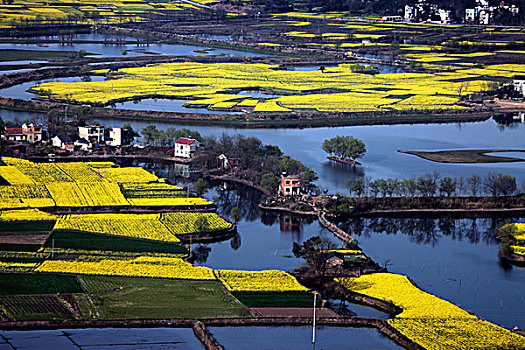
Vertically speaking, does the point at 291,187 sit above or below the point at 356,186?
below

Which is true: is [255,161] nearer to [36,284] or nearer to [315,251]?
[315,251]

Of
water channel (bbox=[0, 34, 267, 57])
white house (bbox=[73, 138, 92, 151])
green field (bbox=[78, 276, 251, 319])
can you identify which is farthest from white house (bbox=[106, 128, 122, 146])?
water channel (bbox=[0, 34, 267, 57])

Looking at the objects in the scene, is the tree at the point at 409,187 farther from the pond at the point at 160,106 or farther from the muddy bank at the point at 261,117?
the pond at the point at 160,106

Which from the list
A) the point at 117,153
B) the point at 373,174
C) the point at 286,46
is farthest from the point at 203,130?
the point at 286,46

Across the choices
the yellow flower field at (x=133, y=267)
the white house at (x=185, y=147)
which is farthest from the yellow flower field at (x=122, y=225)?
the white house at (x=185, y=147)

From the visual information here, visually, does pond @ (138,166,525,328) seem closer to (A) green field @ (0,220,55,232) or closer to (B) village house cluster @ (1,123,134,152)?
(A) green field @ (0,220,55,232)

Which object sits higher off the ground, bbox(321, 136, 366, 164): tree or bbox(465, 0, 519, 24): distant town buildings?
bbox(465, 0, 519, 24): distant town buildings

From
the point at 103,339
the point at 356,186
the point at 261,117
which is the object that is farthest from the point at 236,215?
the point at 261,117

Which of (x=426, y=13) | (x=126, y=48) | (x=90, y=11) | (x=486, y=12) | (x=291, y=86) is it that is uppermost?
(x=486, y=12)
